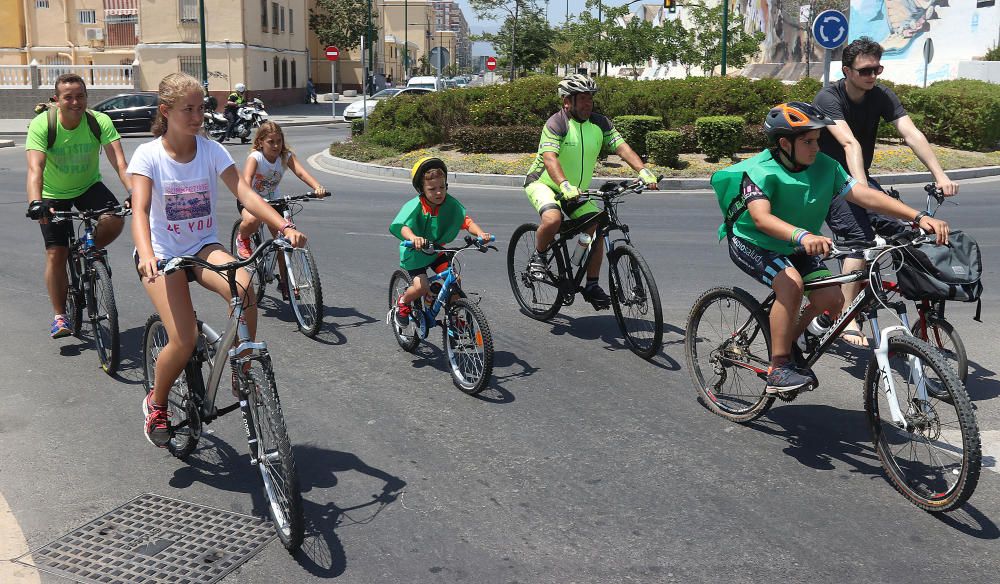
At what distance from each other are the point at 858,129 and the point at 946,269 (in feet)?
7.52

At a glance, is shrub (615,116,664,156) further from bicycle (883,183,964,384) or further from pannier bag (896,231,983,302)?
pannier bag (896,231,983,302)

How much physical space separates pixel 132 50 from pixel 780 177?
53454mm

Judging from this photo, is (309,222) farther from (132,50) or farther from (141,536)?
(132,50)

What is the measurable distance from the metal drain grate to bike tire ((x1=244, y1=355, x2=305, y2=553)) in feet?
0.64

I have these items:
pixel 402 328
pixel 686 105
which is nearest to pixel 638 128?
pixel 686 105

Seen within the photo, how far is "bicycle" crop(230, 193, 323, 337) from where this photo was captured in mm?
7426

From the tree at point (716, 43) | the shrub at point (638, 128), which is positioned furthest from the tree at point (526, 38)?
the shrub at point (638, 128)

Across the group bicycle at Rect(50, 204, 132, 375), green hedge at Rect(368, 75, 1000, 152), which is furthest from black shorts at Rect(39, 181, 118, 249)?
green hedge at Rect(368, 75, 1000, 152)

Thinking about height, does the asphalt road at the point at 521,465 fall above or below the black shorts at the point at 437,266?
below

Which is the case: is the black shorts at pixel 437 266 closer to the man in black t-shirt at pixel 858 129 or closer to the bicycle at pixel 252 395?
the bicycle at pixel 252 395

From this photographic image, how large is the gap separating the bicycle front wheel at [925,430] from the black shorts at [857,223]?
1.92 meters

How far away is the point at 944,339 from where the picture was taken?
5.74 meters

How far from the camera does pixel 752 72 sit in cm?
7125

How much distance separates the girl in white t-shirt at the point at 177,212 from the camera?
4.49 meters
